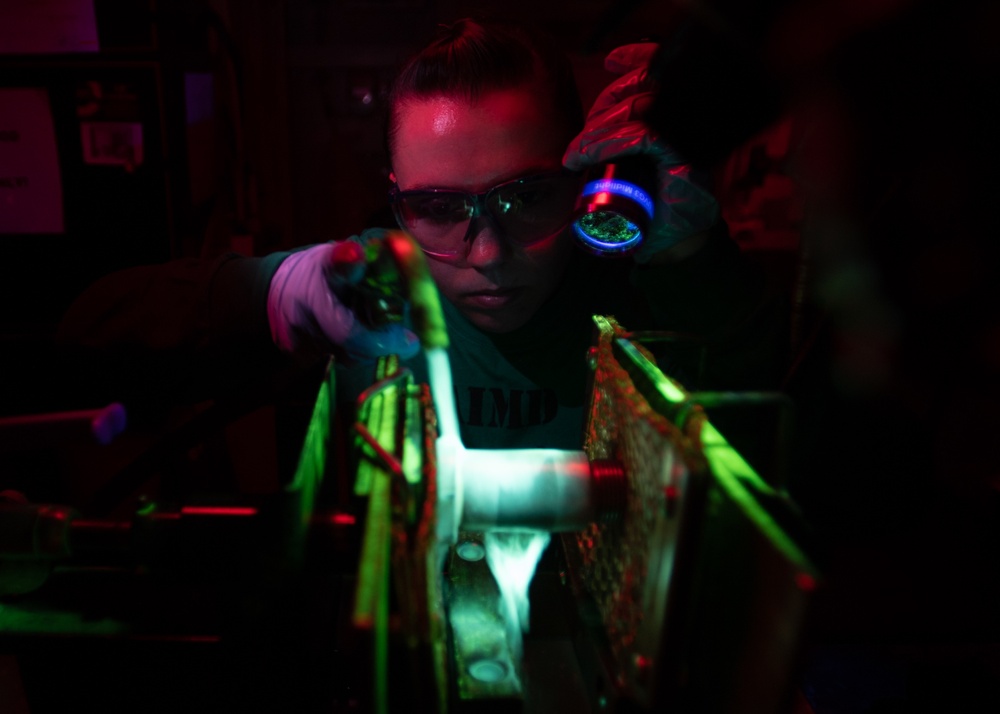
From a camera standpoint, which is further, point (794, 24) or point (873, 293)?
point (873, 293)

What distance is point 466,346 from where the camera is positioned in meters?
1.77

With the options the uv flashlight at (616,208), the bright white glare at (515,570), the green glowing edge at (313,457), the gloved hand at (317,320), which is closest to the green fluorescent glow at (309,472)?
the green glowing edge at (313,457)

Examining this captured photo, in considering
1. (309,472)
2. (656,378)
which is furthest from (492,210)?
(309,472)

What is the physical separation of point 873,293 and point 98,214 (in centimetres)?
231

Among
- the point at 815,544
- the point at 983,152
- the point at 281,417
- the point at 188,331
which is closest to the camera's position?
the point at 815,544

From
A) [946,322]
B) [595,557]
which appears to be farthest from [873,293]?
[595,557]

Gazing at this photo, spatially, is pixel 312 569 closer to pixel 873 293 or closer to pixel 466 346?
pixel 466 346

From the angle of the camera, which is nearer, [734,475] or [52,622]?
[734,475]

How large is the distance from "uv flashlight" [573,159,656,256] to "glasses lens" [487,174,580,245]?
7.3 inches

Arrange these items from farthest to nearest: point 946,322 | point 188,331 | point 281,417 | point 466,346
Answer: point 466,346, point 188,331, point 281,417, point 946,322

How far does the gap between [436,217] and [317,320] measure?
44 cm

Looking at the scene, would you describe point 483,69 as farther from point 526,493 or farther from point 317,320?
point 526,493

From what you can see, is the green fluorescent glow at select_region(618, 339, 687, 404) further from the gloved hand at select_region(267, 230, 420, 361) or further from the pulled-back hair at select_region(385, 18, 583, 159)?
the pulled-back hair at select_region(385, 18, 583, 159)

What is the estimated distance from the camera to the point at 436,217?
1.39 m
